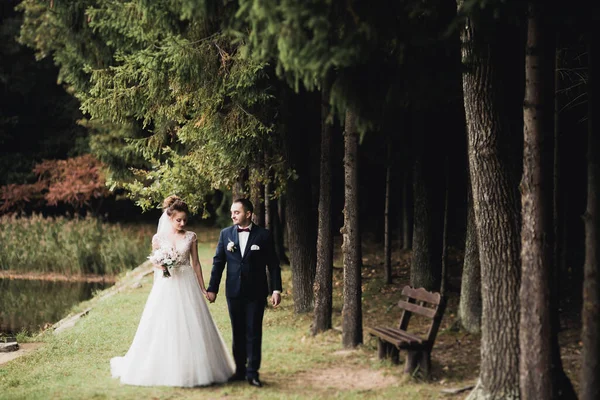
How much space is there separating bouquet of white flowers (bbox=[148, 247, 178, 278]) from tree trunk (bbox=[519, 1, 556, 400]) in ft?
12.9

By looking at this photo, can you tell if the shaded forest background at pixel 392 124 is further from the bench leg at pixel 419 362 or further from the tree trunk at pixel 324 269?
the bench leg at pixel 419 362

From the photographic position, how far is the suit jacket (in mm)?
8773

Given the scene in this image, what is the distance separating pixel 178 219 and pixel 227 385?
6.46ft

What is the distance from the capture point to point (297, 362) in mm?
10141

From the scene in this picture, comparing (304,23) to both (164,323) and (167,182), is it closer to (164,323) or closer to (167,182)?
(164,323)

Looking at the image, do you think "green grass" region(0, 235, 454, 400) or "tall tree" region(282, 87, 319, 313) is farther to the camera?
"tall tree" region(282, 87, 319, 313)

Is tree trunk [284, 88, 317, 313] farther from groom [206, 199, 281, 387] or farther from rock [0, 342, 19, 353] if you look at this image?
groom [206, 199, 281, 387]

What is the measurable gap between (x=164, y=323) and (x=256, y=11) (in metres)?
3.98

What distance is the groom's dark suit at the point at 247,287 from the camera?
28.6 feet

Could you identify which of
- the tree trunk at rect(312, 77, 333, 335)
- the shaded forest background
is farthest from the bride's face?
the tree trunk at rect(312, 77, 333, 335)

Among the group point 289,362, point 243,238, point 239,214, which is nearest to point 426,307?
point 289,362

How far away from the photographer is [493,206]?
8016 mm

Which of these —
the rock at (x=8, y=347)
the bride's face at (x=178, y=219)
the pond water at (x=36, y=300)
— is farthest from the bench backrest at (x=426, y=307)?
the pond water at (x=36, y=300)

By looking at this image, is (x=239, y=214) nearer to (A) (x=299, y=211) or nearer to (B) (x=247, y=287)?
(B) (x=247, y=287)
